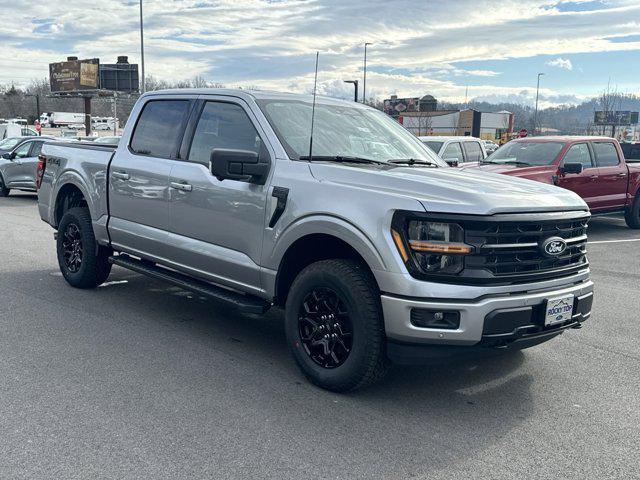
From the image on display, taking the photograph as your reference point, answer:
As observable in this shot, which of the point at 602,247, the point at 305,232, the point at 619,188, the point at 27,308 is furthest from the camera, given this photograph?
the point at 619,188

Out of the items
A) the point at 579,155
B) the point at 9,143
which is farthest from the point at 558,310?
the point at 9,143

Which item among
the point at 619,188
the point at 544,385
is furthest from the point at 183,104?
the point at 619,188

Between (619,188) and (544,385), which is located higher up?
(619,188)

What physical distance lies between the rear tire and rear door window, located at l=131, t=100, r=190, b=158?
404 inches

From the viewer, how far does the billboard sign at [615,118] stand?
54.8 meters

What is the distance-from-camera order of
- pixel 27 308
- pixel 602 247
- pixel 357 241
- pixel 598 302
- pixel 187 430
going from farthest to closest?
pixel 602 247
pixel 598 302
pixel 27 308
pixel 357 241
pixel 187 430

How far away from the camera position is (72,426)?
3795 mm

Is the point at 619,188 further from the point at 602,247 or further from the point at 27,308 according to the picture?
the point at 27,308

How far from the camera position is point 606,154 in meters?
12.6

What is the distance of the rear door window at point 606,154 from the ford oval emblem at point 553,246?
29.5 ft

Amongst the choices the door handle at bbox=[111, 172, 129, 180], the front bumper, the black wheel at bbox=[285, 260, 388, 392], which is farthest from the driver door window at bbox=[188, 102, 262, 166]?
the front bumper

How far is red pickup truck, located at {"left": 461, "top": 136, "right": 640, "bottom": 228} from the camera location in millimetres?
11188

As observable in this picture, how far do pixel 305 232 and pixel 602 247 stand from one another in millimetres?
8099

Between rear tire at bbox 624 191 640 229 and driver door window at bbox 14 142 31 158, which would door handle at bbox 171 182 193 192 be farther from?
driver door window at bbox 14 142 31 158
